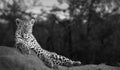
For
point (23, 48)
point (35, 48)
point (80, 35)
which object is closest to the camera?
point (23, 48)

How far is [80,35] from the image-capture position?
20109 millimetres

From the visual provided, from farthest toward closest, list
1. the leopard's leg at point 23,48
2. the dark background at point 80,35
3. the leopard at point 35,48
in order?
the dark background at point 80,35 → the leopard at point 35,48 → the leopard's leg at point 23,48

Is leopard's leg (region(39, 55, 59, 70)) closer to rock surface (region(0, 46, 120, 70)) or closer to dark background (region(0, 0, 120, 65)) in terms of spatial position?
rock surface (region(0, 46, 120, 70))

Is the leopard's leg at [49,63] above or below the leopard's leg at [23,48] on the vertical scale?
below

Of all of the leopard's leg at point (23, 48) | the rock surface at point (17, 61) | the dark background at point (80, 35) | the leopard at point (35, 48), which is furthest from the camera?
the dark background at point (80, 35)

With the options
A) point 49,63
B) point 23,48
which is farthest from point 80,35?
point 23,48

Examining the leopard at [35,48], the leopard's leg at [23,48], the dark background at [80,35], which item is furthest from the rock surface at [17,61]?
the dark background at [80,35]

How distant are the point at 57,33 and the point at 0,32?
3967 millimetres

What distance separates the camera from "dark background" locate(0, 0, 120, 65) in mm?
18781

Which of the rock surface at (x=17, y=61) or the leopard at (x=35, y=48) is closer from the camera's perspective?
the rock surface at (x=17, y=61)

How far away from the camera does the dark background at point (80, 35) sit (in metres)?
18.8

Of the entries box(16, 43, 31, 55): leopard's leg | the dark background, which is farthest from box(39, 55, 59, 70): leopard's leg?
the dark background

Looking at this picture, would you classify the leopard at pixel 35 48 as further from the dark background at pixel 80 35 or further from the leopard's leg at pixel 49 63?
the dark background at pixel 80 35

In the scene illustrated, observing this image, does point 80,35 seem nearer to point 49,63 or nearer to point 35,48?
point 35,48
